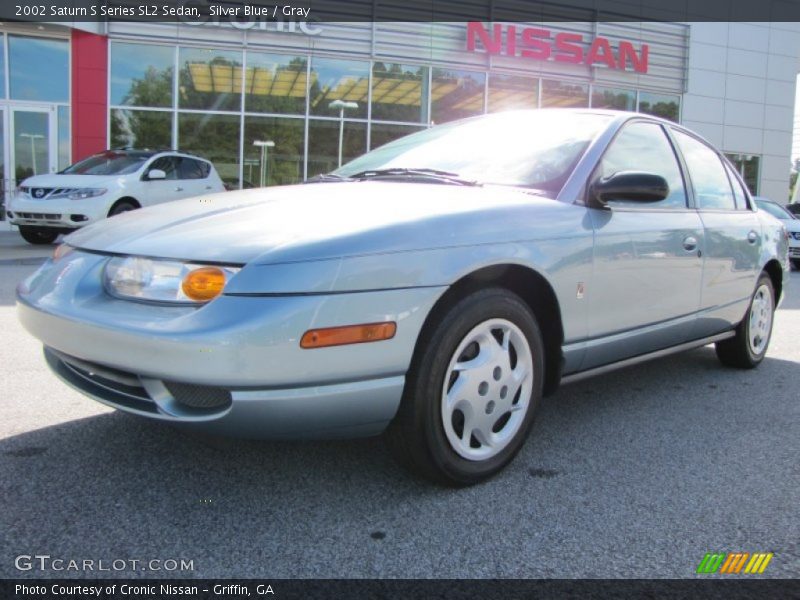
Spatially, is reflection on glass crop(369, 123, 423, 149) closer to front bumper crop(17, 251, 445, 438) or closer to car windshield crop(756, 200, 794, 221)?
car windshield crop(756, 200, 794, 221)

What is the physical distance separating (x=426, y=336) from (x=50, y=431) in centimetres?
174

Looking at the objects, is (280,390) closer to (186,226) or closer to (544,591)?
(186,226)

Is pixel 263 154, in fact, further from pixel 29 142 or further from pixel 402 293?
pixel 402 293

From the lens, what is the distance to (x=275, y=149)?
51.5ft

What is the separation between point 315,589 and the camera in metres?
1.87

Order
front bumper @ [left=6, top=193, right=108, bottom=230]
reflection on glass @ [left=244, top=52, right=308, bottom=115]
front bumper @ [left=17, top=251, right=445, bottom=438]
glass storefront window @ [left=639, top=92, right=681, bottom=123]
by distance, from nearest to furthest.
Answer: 1. front bumper @ [left=17, top=251, right=445, bottom=438]
2. front bumper @ [left=6, top=193, right=108, bottom=230]
3. reflection on glass @ [left=244, top=52, right=308, bottom=115]
4. glass storefront window @ [left=639, top=92, right=681, bottom=123]

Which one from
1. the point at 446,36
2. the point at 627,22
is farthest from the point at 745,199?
the point at 627,22

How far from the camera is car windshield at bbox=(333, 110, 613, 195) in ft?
9.80

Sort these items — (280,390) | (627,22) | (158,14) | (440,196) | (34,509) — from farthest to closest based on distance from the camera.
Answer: (627,22), (158,14), (440,196), (34,509), (280,390)

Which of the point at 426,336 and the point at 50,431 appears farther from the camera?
the point at 50,431

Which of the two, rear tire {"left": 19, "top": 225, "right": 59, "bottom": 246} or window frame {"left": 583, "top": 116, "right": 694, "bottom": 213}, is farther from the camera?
rear tire {"left": 19, "top": 225, "right": 59, "bottom": 246}

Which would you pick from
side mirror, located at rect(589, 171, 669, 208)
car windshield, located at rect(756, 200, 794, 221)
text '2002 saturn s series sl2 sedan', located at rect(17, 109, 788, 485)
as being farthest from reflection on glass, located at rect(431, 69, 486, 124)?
side mirror, located at rect(589, 171, 669, 208)

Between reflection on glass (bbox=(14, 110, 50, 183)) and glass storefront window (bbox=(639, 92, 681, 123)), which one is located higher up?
glass storefront window (bbox=(639, 92, 681, 123))

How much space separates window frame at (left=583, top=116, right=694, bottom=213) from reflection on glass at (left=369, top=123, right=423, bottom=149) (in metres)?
13.0
